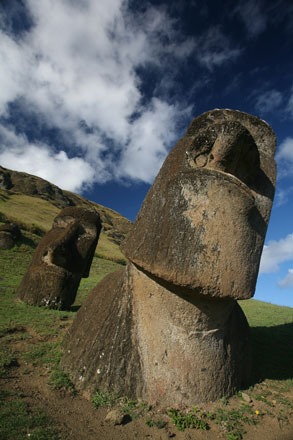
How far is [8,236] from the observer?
1519 cm

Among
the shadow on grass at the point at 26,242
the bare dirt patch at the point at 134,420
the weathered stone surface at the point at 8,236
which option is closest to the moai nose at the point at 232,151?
the bare dirt patch at the point at 134,420

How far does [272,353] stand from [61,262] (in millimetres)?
5490

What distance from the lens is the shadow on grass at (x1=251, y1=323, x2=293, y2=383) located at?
182 inches

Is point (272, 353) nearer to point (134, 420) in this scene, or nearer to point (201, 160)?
point (134, 420)

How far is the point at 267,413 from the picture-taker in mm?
3332

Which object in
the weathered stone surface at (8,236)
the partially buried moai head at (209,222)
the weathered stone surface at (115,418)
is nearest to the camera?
the weathered stone surface at (115,418)

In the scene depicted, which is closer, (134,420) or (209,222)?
(134,420)

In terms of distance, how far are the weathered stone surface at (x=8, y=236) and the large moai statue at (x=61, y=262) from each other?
8.46m

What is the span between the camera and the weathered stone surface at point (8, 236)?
585 inches

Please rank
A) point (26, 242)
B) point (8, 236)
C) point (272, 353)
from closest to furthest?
1. point (272, 353)
2. point (8, 236)
3. point (26, 242)

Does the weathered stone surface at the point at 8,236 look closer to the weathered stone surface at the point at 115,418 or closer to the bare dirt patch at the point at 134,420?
the bare dirt patch at the point at 134,420

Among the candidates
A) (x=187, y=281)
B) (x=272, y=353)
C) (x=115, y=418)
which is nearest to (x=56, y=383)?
(x=115, y=418)

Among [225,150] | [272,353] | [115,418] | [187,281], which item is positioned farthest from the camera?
[272,353]

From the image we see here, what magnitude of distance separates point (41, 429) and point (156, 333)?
4.96ft
